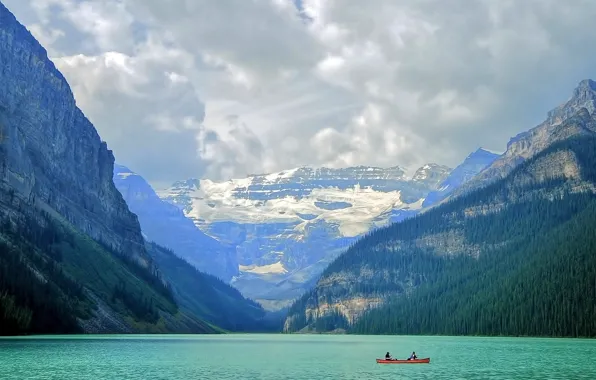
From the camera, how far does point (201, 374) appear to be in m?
121

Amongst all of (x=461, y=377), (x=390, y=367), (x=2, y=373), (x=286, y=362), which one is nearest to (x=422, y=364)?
(x=390, y=367)

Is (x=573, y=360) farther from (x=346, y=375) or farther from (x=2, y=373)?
(x=2, y=373)

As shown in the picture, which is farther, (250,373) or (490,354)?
(490,354)

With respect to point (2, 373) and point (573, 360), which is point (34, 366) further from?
point (573, 360)

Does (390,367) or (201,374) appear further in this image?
(390,367)

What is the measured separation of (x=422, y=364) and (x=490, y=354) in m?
→ 33.3

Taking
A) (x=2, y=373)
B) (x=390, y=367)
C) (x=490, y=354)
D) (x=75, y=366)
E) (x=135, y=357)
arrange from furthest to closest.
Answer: (x=490, y=354), (x=135, y=357), (x=390, y=367), (x=75, y=366), (x=2, y=373)

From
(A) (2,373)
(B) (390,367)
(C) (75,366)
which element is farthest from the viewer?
(B) (390,367)

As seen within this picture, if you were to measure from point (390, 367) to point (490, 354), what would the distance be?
43.8m

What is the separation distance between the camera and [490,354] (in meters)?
180

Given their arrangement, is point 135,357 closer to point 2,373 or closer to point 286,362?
point 286,362

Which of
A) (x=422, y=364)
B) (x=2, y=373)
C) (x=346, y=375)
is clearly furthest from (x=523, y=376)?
(x=2, y=373)

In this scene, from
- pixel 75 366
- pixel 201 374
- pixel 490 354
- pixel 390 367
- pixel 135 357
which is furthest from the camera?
pixel 490 354

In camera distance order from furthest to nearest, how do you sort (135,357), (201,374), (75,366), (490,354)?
1. (490,354)
2. (135,357)
3. (75,366)
4. (201,374)
